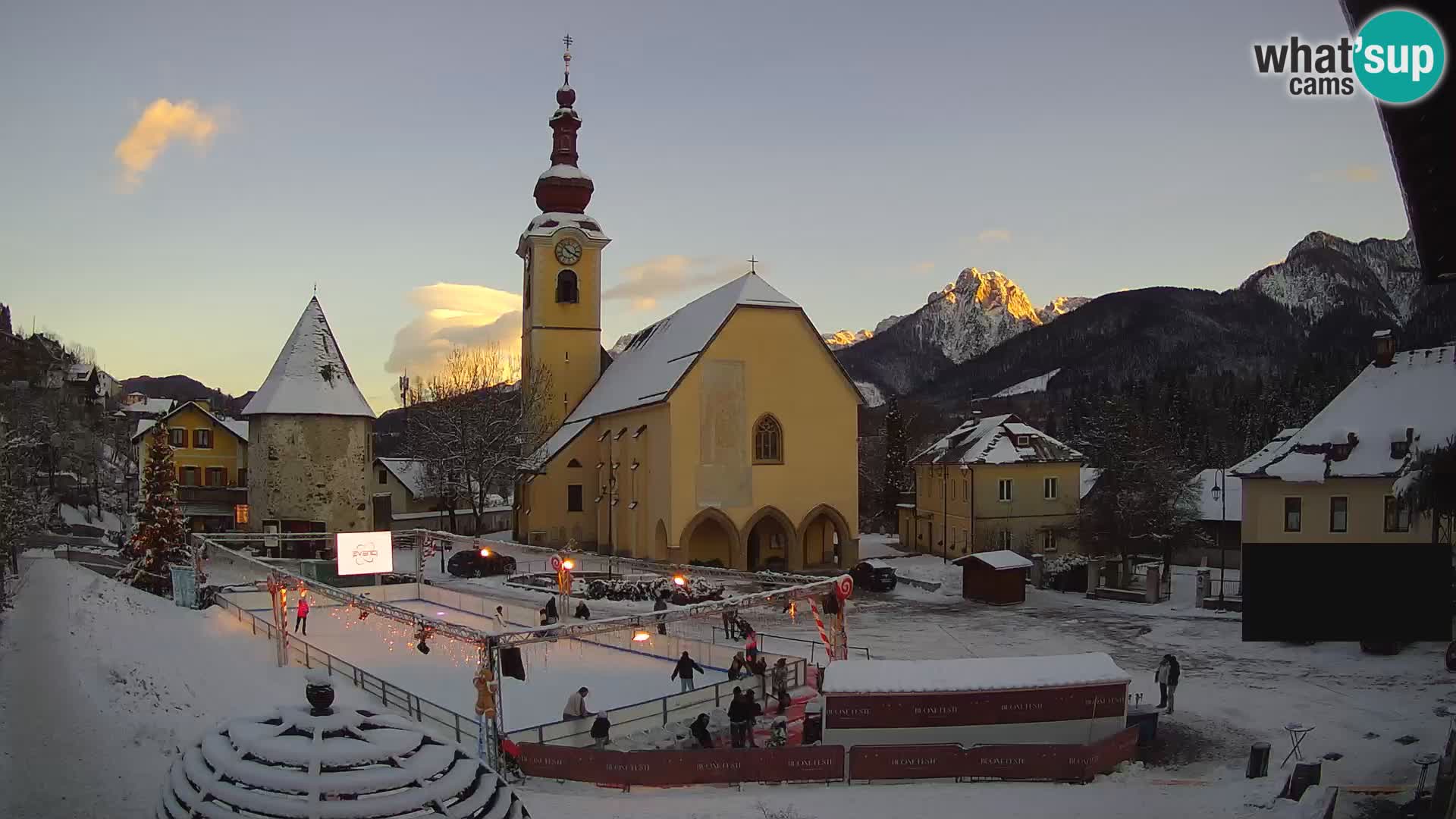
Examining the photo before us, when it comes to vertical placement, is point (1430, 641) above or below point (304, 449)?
below

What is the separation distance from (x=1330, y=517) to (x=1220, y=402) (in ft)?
258

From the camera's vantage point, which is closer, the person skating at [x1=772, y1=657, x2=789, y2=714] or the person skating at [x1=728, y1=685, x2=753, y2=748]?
the person skating at [x1=728, y1=685, x2=753, y2=748]

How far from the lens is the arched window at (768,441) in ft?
134

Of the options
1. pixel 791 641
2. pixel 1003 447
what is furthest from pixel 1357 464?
pixel 1003 447

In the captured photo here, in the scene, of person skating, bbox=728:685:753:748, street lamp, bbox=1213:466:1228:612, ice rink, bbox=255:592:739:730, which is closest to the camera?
person skating, bbox=728:685:753:748

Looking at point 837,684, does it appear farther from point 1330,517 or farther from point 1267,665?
point 1330,517

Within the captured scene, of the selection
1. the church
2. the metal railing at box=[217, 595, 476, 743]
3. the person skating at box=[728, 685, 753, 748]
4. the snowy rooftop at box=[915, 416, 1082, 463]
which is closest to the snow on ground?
the metal railing at box=[217, 595, 476, 743]

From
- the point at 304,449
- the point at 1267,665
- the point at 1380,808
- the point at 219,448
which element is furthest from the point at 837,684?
the point at 219,448

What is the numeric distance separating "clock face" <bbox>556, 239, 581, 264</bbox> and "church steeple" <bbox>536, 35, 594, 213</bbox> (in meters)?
2.42

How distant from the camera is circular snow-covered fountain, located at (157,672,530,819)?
4496 mm

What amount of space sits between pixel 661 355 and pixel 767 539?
1003 cm

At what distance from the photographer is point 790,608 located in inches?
834

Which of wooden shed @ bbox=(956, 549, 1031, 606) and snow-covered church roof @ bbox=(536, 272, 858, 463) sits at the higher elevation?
snow-covered church roof @ bbox=(536, 272, 858, 463)

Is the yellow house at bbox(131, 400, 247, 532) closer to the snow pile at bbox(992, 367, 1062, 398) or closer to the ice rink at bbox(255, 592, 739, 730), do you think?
the ice rink at bbox(255, 592, 739, 730)
